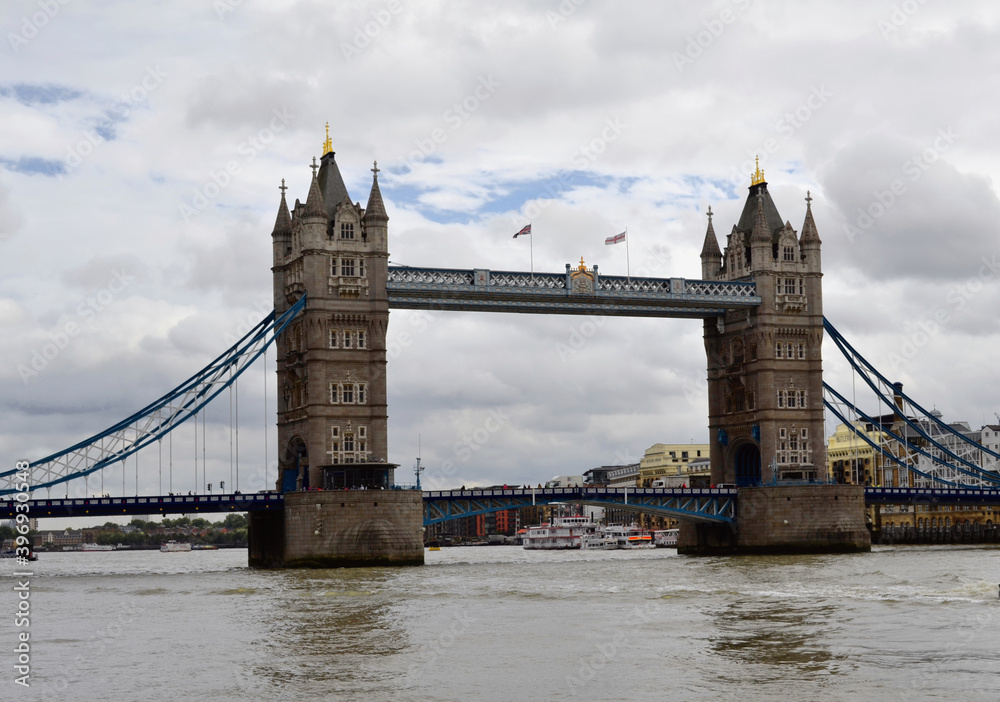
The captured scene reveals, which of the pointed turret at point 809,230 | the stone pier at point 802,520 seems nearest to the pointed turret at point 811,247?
the pointed turret at point 809,230

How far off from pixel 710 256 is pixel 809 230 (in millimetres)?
9232

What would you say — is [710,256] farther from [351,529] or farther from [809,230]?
[351,529]

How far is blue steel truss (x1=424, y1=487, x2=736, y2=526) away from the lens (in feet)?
325

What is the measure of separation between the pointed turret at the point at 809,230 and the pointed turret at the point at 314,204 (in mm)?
41867

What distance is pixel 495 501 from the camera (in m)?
101

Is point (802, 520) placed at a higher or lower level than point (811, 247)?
lower

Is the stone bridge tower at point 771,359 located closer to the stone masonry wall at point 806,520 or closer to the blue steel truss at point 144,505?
the stone masonry wall at point 806,520

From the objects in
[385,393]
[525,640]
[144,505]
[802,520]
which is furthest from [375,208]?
[525,640]

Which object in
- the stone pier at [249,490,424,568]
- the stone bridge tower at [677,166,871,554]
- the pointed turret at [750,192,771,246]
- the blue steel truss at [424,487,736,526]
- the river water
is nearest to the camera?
the river water

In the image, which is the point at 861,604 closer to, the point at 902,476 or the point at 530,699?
the point at 530,699

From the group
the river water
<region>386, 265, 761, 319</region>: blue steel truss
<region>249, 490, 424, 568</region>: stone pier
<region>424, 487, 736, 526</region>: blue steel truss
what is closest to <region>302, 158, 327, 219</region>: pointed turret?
<region>386, 265, 761, 319</region>: blue steel truss

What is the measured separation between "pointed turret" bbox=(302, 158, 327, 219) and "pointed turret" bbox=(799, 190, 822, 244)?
41.9 meters

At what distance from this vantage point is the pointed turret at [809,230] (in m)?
113

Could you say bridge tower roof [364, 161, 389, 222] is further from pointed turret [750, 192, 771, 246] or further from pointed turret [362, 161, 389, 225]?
pointed turret [750, 192, 771, 246]
